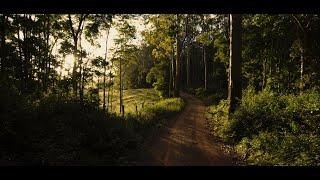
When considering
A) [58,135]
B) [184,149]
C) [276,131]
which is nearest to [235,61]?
[276,131]

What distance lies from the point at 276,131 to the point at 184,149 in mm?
3897

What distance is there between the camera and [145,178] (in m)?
2.28

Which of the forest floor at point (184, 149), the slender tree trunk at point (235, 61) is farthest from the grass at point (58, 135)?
the slender tree trunk at point (235, 61)

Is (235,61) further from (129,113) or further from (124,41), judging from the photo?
(124,41)

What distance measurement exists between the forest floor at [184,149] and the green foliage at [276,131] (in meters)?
0.92

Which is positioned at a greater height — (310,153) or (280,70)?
(280,70)

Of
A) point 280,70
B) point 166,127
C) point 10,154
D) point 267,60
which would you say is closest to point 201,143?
point 166,127

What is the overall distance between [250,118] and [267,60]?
69.6ft

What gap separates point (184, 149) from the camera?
49.3ft

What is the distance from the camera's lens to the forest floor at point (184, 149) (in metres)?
12.9

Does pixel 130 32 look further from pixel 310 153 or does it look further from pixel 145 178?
pixel 145 178

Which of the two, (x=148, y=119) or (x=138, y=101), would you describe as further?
(x=138, y=101)

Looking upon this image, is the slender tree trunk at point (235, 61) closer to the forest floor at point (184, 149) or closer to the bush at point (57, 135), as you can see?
the forest floor at point (184, 149)
